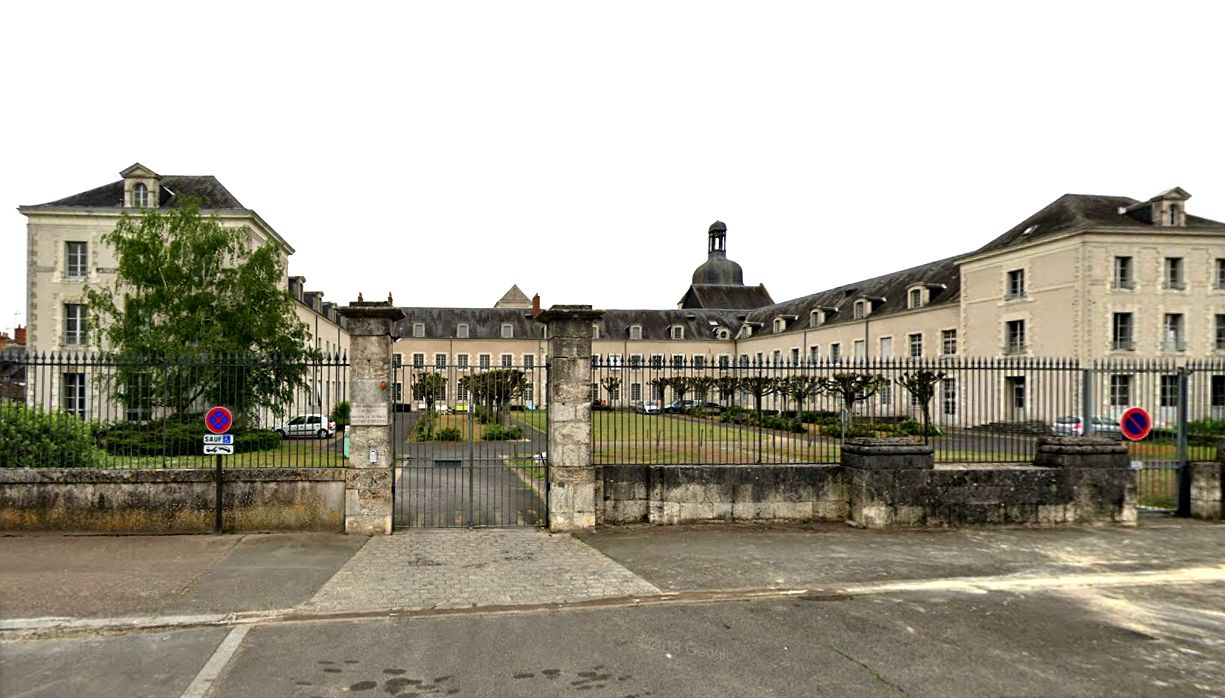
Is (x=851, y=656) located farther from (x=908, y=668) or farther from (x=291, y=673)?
(x=291, y=673)

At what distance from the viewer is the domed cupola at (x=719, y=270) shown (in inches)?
2707

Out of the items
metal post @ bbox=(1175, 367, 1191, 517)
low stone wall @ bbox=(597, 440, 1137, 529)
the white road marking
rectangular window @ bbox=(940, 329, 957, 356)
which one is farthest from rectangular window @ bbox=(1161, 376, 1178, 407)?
the white road marking

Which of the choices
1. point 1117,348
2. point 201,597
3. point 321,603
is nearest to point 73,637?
point 201,597

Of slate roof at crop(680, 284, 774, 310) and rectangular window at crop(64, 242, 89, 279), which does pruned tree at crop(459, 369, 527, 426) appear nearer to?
rectangular window at crop(64, 242, 89, 279)

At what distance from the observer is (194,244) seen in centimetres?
1895

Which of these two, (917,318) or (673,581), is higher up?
(917,318)

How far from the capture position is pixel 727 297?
215 ft

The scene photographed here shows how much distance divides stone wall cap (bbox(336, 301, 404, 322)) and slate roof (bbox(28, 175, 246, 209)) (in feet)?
77.1

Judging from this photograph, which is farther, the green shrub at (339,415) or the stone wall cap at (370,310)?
the green shrub at (339,415)

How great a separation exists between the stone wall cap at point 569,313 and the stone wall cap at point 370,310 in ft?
5.77

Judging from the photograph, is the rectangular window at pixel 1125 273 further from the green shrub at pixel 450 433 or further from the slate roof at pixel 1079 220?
the green shrub at pixel 450 433

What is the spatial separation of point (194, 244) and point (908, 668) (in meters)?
21.2

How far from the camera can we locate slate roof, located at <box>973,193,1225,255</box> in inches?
1025

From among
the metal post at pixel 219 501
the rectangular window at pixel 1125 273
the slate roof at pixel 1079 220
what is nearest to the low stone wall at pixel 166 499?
the metal post at pixel 219 501
